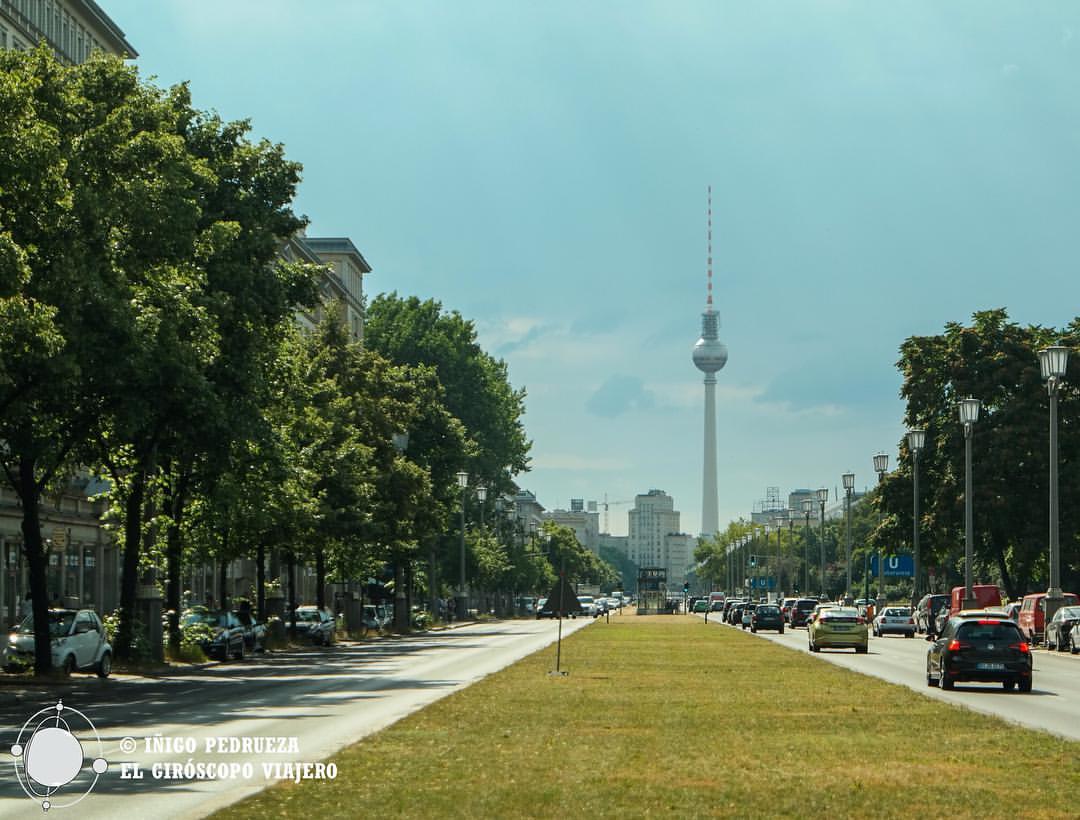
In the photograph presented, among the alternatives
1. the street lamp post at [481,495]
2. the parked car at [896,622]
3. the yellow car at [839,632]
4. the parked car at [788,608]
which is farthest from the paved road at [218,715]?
the street lamp post at [481,495]

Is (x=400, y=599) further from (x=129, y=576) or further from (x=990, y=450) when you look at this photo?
(x=129, y=576)

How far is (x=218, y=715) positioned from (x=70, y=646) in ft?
50.0

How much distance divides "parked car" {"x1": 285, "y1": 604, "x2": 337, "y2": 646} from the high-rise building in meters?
22.8

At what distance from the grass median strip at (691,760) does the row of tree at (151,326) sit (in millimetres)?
10215

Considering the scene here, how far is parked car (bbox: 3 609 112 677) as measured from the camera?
40.7 metres

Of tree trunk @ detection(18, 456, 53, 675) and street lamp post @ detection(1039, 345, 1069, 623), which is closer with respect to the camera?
tree trunk @ detection(18, 456, 53, 675)

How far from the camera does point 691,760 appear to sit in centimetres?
1855

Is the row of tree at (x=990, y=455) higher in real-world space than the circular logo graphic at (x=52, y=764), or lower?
higher

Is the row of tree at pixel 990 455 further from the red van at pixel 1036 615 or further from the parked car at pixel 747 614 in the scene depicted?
the red van at pixel 1036 615

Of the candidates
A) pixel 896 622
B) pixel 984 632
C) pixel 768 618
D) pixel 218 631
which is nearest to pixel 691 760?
pixel 984 632

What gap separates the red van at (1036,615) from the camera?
6438cm

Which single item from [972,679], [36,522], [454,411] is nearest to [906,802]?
[972,679]

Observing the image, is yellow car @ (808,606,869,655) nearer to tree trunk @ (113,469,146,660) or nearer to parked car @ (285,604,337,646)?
parked car @ (285,604,337,646)

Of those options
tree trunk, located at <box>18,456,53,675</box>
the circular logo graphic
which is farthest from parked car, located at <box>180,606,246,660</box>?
the circular logo graphic
